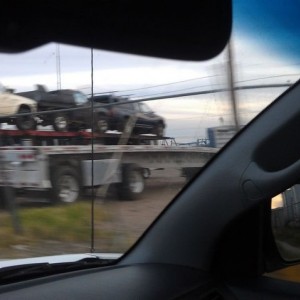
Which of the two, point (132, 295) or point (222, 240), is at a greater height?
point (222, 240)

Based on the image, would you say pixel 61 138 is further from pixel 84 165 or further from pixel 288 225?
pixel 288 225

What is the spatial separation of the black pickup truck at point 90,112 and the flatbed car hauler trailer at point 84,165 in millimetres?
123

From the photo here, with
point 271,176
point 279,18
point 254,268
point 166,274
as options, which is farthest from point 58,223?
point 279,18

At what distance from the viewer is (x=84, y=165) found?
3479 mm

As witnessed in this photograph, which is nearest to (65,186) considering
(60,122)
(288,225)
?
(60,122)

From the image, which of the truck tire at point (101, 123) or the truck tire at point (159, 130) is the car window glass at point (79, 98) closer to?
the truck tire at point (101, 123)

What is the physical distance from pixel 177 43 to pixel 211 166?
581mm

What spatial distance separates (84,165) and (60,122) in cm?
36

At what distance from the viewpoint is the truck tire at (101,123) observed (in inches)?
136

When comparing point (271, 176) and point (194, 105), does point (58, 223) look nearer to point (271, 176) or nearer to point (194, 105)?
point (194, 105)

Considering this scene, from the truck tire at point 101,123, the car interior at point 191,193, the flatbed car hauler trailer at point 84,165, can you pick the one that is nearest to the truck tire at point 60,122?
the flatbed car hauler trailer at point 84,165

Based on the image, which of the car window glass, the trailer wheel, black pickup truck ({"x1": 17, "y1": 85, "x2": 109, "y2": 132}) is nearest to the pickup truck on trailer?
the trailer wheel

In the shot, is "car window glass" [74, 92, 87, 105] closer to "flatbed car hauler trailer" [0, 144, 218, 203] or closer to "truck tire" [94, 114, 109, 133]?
"truck tire" [94, 114, 109, 133]

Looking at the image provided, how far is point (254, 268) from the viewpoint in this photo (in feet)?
9.11
